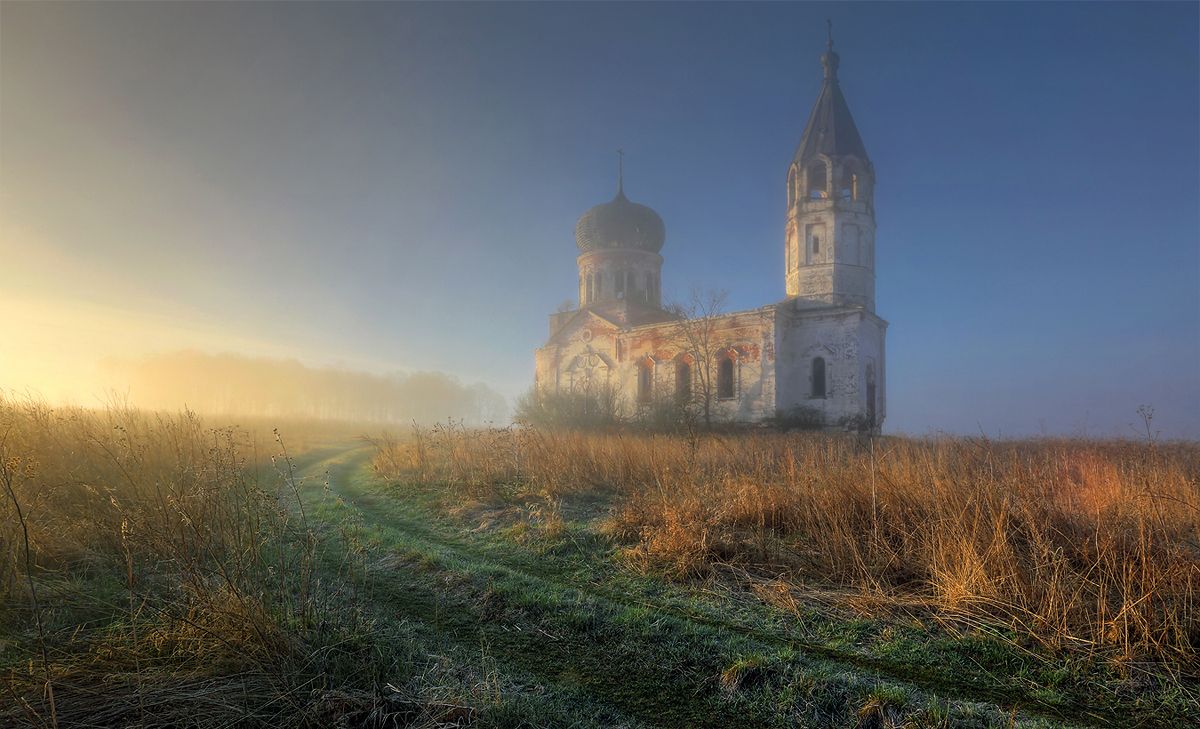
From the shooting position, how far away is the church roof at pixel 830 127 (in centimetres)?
2608

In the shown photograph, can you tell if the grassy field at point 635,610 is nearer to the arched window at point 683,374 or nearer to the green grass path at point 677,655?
the green grass path at point 677,655

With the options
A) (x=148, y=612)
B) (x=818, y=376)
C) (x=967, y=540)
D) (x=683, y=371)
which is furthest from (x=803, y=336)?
(x=148, y=612)

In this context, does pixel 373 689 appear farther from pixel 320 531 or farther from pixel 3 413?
pixel 3 413

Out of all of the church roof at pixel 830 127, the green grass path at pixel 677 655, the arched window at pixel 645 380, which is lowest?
the green grass path at pixel 677 655

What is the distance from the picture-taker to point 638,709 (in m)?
3.13

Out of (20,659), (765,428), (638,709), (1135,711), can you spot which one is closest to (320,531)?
(20,659)

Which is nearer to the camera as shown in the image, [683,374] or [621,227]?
[683,374]

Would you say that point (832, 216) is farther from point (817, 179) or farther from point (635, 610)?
point (635, 610)

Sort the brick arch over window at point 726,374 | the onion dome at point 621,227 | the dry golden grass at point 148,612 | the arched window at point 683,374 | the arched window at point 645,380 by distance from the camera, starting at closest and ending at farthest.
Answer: the dry golden grass at point 148,612
the brick arch over window at point 726,374
the arched window at point 683,374
the arched window at point 645,380
the onion dome at point 621,227

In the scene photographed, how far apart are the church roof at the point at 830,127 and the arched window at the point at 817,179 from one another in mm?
450

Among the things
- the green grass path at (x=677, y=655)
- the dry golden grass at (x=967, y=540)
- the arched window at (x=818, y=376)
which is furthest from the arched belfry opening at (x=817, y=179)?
the green grass path at (x=677, y=655)

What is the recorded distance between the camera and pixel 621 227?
32656mm

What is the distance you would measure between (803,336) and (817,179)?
24.3 ft

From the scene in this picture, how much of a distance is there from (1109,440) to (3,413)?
23868 millimetres
